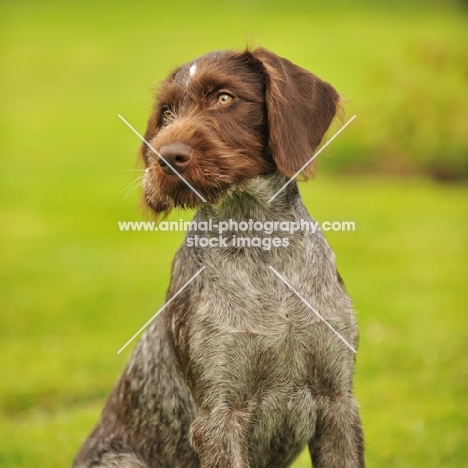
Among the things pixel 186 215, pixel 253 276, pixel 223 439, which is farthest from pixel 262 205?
pixel 186 215

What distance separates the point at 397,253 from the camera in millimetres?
15125

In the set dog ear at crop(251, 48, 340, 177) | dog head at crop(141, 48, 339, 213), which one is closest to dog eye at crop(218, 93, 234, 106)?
dog head at crop(141, 48, 339, 213)

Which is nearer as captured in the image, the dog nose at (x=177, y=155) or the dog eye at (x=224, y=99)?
the dog nose at (x=177, y=155)

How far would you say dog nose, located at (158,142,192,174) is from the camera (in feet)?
15.9

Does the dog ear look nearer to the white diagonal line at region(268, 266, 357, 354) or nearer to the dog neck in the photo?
the dog neck

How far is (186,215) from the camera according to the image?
10.5 meters

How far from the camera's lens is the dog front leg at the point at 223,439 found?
502 cm

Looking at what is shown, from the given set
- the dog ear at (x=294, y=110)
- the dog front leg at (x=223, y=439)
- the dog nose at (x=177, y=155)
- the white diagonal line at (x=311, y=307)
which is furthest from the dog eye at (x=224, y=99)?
the dog front leg at (x=223, y=439)

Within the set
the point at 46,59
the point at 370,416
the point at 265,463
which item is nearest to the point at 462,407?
the point at 370,416

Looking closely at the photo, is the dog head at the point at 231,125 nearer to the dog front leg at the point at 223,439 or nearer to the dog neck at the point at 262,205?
the dog neck at the point at 262,205

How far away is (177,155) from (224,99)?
512mm

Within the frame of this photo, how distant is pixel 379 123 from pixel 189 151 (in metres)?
16.4

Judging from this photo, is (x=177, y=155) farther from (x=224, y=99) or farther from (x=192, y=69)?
(x=192, y=69)

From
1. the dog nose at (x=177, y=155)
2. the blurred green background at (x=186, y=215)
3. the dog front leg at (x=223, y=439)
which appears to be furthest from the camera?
the blurred green background at (x=186, y=215)
